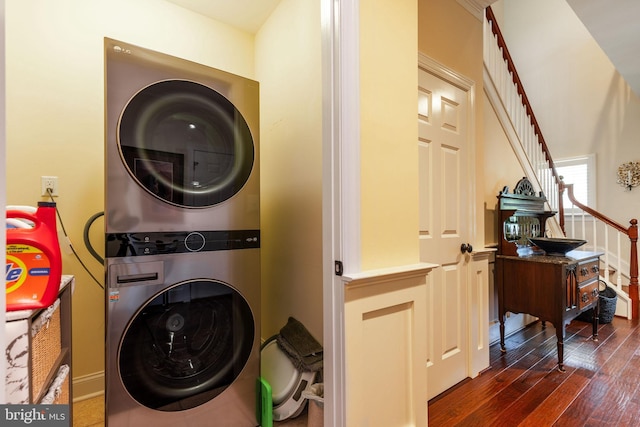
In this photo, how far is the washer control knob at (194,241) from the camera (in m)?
1.26

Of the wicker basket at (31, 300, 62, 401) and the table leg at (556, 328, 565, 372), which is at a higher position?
the wicker basket at (31, 300, 62, 401)

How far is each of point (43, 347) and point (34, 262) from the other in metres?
0.26

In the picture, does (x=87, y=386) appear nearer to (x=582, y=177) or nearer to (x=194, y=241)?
(x=194, y=241)

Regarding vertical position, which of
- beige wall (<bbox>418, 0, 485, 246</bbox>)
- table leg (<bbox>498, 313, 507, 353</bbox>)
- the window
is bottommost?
table leg (<bbox>498, 313, 507, 353</bbox>)

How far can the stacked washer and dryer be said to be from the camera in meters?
1.13

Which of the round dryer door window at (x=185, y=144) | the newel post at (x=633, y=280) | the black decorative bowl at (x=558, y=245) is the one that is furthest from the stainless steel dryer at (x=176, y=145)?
the newel post at (x=633, y=280)

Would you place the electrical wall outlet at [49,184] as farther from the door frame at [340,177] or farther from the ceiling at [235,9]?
the door frame at [340,177]

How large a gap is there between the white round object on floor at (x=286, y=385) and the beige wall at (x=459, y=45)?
58.9 inches

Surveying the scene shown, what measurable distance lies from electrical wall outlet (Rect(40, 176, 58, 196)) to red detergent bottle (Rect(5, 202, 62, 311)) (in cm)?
106

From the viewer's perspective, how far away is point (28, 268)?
0.79 metres

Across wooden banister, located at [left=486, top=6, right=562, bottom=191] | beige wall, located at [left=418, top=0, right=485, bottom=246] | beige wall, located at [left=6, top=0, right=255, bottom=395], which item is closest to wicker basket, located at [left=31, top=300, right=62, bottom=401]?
beige wall, located at [left=6, top=0, right=255, bottom=395]

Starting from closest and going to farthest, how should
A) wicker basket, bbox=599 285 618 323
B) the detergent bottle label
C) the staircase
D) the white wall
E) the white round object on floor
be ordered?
the detergent bottle label
the white round object on floor
the staircase
wicker basket, bbox=599 285 618 323
the white wall

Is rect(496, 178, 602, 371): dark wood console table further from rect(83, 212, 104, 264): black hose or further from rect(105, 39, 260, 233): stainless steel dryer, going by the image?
rect(83, 212, 104, 264): black hose

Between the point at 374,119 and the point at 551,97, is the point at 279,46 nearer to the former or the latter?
the point at 374,119
